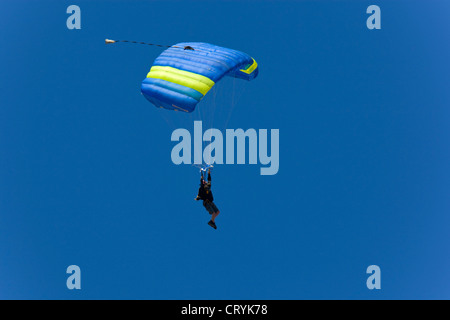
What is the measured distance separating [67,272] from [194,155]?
12.6 ft

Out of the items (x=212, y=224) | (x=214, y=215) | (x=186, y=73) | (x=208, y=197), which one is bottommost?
(x=212, y=224)

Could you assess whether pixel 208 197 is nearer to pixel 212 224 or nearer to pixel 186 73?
pixel 212 224

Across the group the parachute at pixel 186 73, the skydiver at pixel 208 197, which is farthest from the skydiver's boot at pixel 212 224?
the parachute at pixel 186 73

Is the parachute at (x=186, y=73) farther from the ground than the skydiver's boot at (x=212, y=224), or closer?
farther from the ground

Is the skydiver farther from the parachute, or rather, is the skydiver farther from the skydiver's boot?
the parachute

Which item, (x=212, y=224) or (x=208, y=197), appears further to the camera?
(x=212, y=224)

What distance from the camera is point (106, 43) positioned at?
1315 centimetres

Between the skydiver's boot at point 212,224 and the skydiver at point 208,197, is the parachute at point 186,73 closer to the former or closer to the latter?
the skydiver at point 208,197

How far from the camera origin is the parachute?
1273cm

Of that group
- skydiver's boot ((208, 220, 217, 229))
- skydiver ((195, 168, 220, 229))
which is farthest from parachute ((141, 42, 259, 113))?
skydiver's boot ((208, 220, 217, 229))

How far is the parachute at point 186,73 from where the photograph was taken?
12727mm

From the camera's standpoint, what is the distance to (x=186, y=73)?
12.9m

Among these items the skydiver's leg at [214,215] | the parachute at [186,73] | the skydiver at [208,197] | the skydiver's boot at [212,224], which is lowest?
the skydiver's boot at [212,224]

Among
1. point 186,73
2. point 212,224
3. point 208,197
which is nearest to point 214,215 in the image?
point 212,224
